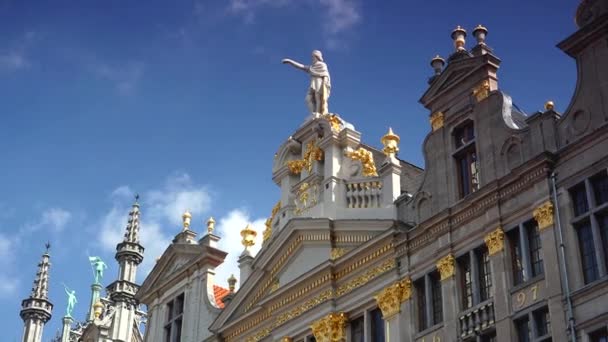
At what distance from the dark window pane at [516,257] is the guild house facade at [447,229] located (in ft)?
0.15

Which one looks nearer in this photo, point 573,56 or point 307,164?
point 573,56

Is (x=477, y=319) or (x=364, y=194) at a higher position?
(x=364, y=194)

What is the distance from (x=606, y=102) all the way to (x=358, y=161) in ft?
34.7

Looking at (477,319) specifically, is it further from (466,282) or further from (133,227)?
(133,227)

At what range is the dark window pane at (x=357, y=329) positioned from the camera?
107 feet

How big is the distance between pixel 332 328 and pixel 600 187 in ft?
32.6

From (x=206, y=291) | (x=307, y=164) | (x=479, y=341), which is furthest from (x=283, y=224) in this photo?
(x=479, y=341)

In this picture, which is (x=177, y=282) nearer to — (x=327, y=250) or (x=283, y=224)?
(x=283, y=224)

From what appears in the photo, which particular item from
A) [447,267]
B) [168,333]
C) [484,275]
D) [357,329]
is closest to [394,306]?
[357,329]

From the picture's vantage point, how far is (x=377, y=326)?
1268 inches

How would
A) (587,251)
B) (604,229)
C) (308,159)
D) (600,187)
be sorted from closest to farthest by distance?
(604,229)
(587,251)
(600,187)
(308,159)

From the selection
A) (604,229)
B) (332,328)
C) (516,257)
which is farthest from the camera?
(332,328)

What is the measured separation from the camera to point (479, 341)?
28.0 meters

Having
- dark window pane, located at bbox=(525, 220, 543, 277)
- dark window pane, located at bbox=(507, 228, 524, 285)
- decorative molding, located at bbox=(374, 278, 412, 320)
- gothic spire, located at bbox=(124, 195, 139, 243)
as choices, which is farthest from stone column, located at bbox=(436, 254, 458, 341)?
gothic spire, located at bbox=(124, 195, 139, 243)
